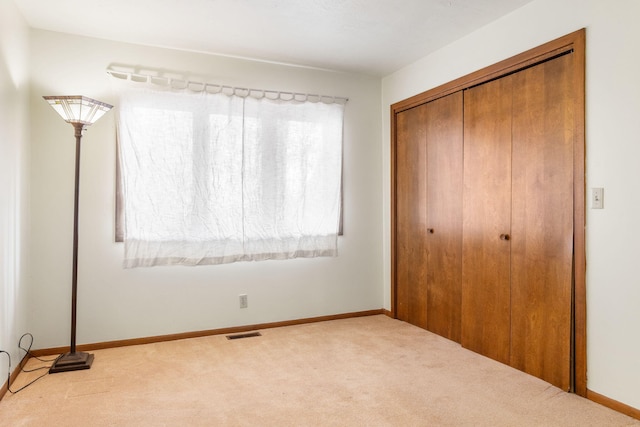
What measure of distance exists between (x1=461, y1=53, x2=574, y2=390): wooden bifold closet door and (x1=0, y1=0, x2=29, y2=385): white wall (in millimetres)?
3112

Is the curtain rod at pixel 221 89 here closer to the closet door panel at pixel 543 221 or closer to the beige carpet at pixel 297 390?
the closet door panel at pixel 543 221

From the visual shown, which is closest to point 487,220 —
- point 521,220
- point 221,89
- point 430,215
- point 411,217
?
point 521,220

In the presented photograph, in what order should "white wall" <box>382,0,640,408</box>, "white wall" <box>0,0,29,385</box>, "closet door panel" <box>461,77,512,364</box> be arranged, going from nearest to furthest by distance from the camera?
"white wall" <box>382,0,640,408</box> < "white wall" <box>0,0,29,385</box> < "closet door panel" <box>461,77,512,364</box>

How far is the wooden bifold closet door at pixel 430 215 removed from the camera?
341cm

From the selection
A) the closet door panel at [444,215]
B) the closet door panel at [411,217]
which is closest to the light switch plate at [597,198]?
the closet door panel at [444,215]

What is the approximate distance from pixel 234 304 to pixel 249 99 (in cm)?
182

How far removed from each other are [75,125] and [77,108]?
15 cm

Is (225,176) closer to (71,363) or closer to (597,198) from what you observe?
(71,363)

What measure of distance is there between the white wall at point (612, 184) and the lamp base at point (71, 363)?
10.5 ft

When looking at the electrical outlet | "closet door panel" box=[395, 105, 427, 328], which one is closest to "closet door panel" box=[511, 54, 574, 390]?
"closet door panel" box=[395, 105, 427, 328]

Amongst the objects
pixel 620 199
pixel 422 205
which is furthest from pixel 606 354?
pixel 422 205

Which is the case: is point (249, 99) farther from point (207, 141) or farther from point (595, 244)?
point (595, 244)

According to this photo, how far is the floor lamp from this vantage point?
277cm

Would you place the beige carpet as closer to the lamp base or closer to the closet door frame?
the lamp base
